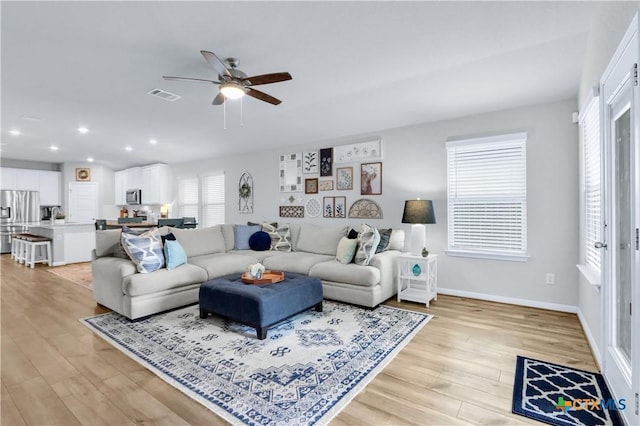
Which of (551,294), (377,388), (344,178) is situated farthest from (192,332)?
(551,294)

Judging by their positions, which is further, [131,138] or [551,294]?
[131,138]

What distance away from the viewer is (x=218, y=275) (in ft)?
13.7

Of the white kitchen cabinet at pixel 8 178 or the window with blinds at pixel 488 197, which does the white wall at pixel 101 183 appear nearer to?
the white kitchen cabinet at pixel 8 178

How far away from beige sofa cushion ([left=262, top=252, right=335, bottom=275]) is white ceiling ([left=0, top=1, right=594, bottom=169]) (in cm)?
204

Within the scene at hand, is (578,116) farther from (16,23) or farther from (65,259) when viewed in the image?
(65,259)

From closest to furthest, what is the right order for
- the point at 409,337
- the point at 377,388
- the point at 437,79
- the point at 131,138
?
the point at 377,388, the point at 409,337, the point at 437,79, the point at 131,138

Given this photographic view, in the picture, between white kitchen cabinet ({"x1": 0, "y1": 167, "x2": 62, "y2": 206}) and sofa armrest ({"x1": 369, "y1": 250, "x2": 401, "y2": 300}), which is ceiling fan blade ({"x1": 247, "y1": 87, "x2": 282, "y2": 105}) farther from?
white kitchen cabinet ({"x1": 0, "y1": 167, "x2": 62, "y2": 206})

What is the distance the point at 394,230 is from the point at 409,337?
1936 millimetres

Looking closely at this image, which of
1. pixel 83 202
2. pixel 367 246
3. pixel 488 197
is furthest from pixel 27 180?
pixel 488 197

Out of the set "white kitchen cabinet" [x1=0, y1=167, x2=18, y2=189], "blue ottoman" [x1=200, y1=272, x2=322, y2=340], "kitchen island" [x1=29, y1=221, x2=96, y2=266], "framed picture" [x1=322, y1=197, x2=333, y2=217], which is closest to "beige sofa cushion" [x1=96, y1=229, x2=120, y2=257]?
"blue ottoman" [x1=200, y1=272, x2=322, y2=340]

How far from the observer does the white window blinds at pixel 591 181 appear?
267cm

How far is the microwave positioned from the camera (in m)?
8.91

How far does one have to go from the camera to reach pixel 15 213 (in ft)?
27.3

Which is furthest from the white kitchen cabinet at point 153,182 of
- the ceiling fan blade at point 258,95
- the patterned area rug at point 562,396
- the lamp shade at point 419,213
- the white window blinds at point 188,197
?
the patterned area rug at point 562,396
